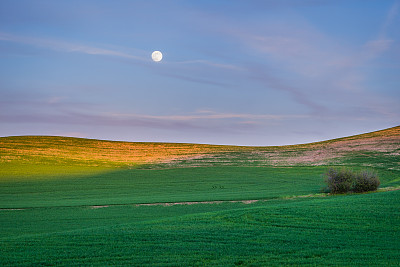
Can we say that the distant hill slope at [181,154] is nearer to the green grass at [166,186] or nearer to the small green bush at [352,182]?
the green grass at [166,186]

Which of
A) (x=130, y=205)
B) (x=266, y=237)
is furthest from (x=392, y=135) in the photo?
(x=266, y=237)

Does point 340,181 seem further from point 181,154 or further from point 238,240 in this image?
point 181,154

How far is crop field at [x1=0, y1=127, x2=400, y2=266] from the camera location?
1484cm

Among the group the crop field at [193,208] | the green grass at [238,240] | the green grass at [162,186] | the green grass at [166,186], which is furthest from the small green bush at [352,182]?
the green grass at [238,240]

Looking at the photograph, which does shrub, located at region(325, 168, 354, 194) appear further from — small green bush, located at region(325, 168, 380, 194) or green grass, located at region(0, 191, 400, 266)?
green grass, located at region(0, 191, 400, 266)

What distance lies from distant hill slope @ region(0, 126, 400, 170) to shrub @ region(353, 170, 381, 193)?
58.5 feet

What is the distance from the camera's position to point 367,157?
61250 mm

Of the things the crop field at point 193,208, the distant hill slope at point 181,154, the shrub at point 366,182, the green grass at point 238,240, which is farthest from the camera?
the distant hill slope at point 181,154

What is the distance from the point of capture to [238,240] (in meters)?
16.8

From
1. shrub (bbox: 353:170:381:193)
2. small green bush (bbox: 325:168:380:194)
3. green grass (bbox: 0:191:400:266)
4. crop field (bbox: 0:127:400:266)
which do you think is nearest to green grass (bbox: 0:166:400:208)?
crop field (bbox: 0:127:400:266)

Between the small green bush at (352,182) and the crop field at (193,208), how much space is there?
4.18 feet

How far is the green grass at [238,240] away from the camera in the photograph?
46.0 feet

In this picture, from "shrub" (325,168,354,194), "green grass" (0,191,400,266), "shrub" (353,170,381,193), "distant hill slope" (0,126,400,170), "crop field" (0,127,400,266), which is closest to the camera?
"green grass" (0,191,400,266)

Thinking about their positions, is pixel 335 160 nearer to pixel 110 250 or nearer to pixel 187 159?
pixel 187 159
